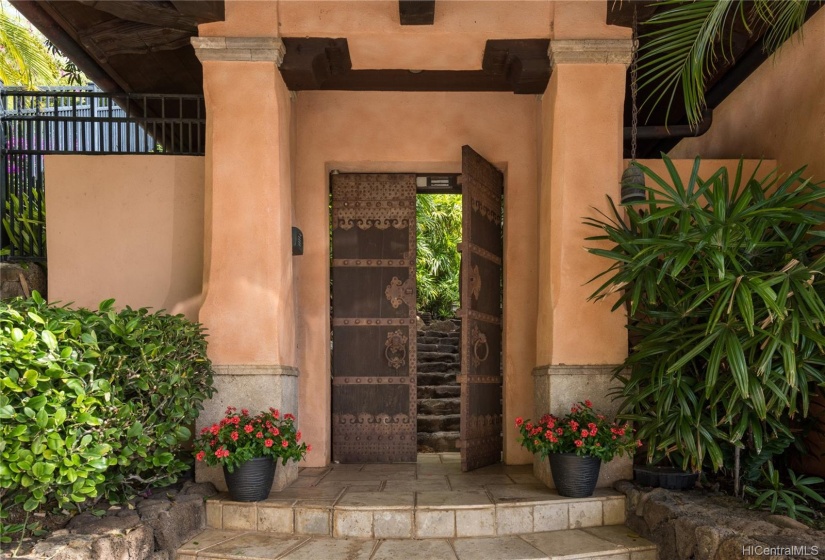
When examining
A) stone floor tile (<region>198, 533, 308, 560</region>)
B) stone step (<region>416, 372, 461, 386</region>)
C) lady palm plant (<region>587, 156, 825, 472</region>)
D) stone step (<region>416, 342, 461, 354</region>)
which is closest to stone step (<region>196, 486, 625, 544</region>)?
stone floor tile (<region>198, 533, 308, 560</region>)

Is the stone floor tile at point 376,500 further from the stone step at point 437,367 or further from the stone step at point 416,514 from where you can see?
the stone step at point 437,367

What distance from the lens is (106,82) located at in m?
6.02

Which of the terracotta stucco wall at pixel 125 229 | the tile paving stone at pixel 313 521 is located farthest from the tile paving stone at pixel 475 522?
the terracotta stucco wall at pixel 125 229

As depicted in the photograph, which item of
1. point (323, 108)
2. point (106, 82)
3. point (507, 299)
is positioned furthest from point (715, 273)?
point (106, 82)

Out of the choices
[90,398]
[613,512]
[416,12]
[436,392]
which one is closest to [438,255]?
[436,392]

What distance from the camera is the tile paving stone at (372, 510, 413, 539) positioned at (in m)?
4.12

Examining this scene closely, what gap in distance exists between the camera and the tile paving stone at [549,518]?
4.23 metres

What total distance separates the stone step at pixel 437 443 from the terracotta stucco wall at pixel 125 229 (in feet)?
9.63

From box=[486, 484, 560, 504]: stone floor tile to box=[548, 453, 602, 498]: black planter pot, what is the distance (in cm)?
11

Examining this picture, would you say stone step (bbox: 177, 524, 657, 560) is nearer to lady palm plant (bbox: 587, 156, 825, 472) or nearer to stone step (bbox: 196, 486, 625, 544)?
stone step (bbox: 196, 486, 625, 544)

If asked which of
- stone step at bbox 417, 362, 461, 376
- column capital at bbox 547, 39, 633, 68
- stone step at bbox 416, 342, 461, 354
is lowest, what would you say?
stone step at bbox 417, 362, 461, 376

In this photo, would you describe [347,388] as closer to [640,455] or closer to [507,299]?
[507,299]

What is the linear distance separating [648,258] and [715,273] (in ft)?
1.19

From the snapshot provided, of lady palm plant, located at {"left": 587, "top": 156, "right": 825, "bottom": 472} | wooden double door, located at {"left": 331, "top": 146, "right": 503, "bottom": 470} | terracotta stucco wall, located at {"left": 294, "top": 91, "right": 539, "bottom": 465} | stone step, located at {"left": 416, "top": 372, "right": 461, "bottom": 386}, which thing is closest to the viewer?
lady palm plant, located at {"left": 587, "top": 156, "right": 825, "bottom": 472}
